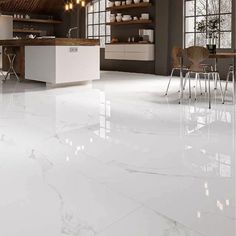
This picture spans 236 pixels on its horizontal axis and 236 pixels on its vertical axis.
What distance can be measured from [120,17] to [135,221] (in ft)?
34.8

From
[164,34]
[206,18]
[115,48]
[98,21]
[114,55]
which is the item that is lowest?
[114,55]

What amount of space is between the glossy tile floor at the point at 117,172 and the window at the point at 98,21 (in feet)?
28.9

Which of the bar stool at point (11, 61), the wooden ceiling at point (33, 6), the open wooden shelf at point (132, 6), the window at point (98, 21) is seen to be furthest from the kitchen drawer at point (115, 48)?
the bar stool at point (11, 61)

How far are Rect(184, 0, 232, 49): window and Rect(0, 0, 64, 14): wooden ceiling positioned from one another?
577 centimetres

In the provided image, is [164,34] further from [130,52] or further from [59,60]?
[59,60]

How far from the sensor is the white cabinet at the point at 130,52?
1092cm

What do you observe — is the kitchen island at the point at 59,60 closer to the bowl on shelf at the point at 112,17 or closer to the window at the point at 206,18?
the window at the point at 206,18

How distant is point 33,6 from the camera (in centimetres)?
1353

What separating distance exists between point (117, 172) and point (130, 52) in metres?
9.32

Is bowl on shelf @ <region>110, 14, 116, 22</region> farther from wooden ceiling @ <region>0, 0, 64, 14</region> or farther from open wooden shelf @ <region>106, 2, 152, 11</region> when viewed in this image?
wooden ceiling @ <region>0, 0, 64, 14</region>

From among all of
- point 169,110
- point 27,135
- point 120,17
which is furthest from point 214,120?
point 120,17

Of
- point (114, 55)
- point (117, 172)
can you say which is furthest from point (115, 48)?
point (117, 172)

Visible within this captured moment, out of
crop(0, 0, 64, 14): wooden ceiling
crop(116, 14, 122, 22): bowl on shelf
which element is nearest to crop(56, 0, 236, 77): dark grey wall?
crop(116, 14, 122, 22): bowl on shelf

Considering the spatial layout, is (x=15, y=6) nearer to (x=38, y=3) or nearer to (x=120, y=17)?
(x=38, y=3)
